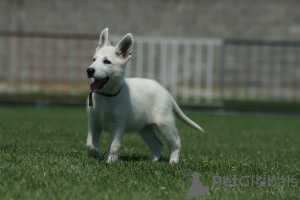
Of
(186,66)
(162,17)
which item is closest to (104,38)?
(186,66)

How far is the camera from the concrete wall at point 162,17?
721 inches

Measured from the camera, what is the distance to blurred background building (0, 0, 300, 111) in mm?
17703

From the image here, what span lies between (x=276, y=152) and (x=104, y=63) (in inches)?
118

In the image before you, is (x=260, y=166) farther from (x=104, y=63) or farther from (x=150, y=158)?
(x=104, y=63)

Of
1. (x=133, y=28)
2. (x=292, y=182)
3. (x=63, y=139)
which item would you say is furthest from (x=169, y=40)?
(x=292, y=182)

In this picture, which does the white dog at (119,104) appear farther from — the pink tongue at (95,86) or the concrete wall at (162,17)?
the concrete wall at (162,17)

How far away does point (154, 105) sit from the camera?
5.18 meters

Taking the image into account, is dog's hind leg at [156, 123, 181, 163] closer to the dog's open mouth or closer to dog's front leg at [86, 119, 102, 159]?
dog's front leg at [86, 119, 102, 159]

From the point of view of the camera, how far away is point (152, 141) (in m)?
5.47

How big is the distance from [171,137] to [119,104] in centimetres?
69

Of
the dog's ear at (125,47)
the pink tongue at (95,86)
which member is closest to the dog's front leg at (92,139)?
the pink tongue at (95,86)

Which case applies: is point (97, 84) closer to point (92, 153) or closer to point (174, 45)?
point (92, 153)

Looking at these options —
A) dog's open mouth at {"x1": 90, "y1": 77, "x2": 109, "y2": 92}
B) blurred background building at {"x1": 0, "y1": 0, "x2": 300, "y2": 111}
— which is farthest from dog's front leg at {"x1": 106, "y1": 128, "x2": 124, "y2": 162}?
blurred background building at {"x1": 0, "y1": 0, "x2": 300, "y2": 111}

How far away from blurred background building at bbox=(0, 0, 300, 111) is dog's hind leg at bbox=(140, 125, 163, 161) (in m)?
11.6
